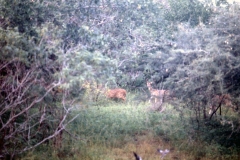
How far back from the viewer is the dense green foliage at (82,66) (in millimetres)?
6449

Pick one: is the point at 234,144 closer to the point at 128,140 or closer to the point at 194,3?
the point at 128,140

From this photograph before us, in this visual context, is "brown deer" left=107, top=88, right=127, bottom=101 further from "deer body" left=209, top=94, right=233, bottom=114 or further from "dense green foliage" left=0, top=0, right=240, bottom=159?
"deer body" left=209, top=94, right=233, bottom=114

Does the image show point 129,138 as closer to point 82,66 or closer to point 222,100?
point 222,100

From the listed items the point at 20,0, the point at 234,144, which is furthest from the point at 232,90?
the point at 20,0

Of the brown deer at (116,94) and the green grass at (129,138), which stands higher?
the green grass at (129,138)

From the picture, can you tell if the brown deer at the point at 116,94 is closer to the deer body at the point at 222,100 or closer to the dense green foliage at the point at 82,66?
the dense green foliage at the point at 82,66

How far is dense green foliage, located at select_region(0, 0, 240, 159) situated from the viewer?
254 inches

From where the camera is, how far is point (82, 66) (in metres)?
6.16

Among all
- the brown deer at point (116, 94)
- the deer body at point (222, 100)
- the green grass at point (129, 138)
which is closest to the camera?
the green grass at point (129, 138)

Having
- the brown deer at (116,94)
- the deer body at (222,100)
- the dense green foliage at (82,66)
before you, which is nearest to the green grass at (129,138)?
the dense green foliage at (82,66)

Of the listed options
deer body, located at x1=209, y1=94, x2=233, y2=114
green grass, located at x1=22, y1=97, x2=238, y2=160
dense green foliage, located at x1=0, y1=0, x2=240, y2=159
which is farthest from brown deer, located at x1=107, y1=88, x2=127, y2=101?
deer body, located at x1=209, y1=94, x2=233, y2=114

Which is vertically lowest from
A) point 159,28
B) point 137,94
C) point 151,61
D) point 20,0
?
point 137,94

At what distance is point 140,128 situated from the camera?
371 inches

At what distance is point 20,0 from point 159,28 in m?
7.85
